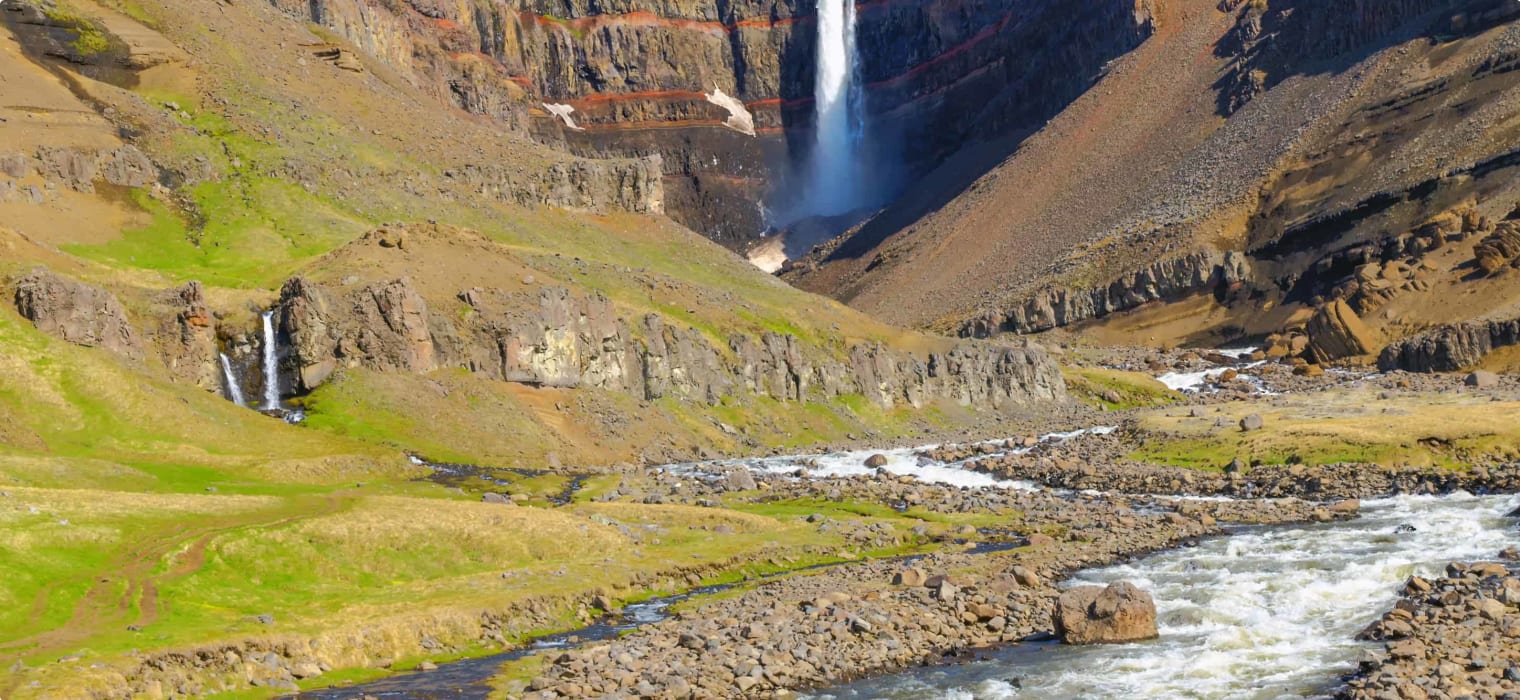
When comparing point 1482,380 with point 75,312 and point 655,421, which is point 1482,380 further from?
point 75,312

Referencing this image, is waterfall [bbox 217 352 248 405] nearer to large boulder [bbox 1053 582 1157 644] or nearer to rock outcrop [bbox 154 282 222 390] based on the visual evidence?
rock outcrop [bbox 154 282 222 390]

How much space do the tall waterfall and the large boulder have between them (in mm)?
64699

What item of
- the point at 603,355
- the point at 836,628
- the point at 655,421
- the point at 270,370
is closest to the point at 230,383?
the point at 270,370

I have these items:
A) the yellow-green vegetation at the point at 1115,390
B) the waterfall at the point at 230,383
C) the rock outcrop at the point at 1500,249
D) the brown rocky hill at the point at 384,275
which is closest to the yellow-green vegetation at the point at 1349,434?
the brown rocky hill at the point at 384,275

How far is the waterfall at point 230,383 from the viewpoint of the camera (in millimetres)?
90500

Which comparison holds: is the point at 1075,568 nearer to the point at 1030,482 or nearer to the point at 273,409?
the point at 1030,482

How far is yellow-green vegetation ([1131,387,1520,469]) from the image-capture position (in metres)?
74.4

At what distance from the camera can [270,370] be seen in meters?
92.8

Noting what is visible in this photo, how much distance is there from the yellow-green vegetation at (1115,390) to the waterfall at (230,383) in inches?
3141

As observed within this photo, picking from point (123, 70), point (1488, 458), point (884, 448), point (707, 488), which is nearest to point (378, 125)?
point (123, 70)

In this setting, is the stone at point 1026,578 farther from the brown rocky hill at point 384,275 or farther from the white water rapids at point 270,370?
the white water rapids at point 270,370

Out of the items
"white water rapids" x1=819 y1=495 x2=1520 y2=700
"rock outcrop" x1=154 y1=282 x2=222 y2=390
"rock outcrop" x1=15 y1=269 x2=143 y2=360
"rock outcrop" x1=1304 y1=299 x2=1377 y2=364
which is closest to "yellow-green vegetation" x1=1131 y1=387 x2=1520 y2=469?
"white water rapids" x1=819 y1=495 x2=1520 y2=700

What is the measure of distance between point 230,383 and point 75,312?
40.6 feet

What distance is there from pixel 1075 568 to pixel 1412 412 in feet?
157
